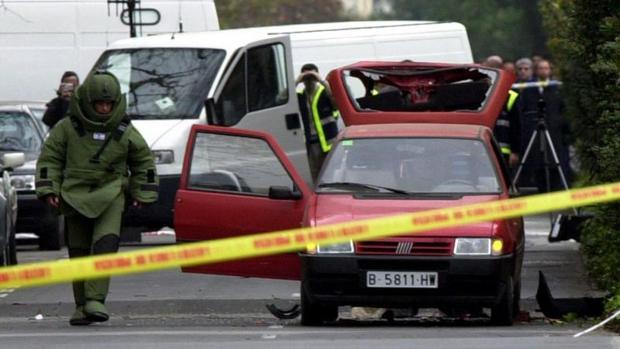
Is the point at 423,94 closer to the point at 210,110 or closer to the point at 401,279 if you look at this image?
the point at 210,110

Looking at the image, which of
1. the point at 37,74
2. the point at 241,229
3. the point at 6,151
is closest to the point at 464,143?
the point at 241,229

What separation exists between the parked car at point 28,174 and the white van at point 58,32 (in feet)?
7.63

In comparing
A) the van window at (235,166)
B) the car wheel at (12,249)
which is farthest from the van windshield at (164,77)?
the van window at (235,166)

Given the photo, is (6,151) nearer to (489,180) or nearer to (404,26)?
(404,26)

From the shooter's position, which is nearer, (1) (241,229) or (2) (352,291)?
(2) (352,291)

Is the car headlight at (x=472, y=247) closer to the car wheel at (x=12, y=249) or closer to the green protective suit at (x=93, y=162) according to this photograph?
the green protective suit at (x=93, y=162)

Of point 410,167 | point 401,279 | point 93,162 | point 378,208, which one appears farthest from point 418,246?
point 93,162

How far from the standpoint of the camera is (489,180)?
14414 millimetres

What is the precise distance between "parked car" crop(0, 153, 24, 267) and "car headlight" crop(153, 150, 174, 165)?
166 centimetres

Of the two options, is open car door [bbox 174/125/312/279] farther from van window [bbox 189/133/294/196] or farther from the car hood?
the car hood

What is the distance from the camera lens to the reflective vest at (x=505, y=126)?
19984mm

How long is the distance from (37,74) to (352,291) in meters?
13.2

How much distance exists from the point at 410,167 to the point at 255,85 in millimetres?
7375

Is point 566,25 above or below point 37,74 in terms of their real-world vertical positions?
above
